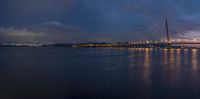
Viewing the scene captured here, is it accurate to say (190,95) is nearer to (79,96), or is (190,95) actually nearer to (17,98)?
(79,96)

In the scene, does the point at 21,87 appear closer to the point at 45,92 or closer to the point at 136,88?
the point at 45,92

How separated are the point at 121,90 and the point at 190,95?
2.67m

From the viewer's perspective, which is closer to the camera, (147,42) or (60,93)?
(60,93)

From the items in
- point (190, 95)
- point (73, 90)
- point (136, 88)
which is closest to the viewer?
point (190, 95)

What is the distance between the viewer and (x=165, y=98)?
7973 millimetres

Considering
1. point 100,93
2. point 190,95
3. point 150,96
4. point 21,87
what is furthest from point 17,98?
point 190,95

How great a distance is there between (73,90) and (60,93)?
654 millimetres

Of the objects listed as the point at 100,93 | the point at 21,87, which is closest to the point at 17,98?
the point at 21,87

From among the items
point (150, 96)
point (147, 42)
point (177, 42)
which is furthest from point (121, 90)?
point (147, 42)

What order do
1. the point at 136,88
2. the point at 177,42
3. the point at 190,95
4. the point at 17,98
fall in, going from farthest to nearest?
1. the point at 177,42
2. the point at 136,88
3. the point at 190,95
4. the point at 17,98

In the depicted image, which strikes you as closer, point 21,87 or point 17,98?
point 17,98


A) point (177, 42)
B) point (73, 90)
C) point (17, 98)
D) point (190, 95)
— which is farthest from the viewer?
point (177, 42)

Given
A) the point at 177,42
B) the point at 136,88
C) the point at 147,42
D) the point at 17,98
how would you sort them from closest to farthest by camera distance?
the point at 17,98
the point at 136,88
the point at 177,42
the point at 147,42

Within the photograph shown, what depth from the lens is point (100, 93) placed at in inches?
340
